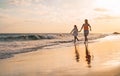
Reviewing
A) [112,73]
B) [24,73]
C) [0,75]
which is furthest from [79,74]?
[0,75]

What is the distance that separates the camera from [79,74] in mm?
10398

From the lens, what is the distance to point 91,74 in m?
10.3

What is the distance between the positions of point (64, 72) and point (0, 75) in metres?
2.46

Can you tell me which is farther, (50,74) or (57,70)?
(57,70)

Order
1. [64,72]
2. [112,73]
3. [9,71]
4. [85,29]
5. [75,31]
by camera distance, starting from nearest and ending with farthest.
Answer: [112,73]
[64,72]
[9,71]
[85,29]
[75,31]

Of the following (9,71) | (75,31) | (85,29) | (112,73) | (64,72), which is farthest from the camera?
(75,31)

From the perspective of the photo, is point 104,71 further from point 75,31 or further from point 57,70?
point 75,31

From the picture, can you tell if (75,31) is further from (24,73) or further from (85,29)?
(24,73)

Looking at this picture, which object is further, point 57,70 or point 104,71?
point 57,70

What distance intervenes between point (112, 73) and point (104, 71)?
0.56 m

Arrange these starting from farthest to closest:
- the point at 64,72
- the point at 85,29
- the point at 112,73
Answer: the point at 85,29 → the point at 64,72 → the point at 112,73

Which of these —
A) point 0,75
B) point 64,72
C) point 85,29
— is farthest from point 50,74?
point 85,29

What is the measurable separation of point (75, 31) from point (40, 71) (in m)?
17.9

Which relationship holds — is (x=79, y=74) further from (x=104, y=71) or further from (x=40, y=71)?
(x=40, y=71)
